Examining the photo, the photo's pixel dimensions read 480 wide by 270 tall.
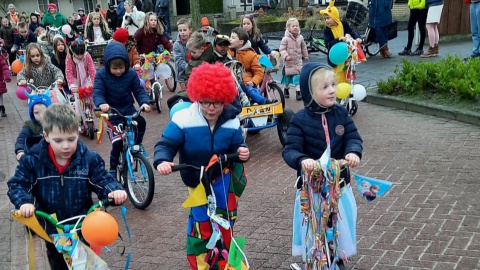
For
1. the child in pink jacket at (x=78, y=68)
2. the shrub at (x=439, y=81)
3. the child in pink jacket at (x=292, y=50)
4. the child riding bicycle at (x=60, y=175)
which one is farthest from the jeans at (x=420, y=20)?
the child riding bicycle at (x=60, y=175)

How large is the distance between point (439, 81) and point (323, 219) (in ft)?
21.3

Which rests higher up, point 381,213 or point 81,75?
point 81,75

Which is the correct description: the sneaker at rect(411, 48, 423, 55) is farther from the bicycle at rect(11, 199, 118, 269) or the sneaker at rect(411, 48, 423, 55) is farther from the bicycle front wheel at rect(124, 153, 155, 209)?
the bicycle at rect(11, 199, 118, 269)

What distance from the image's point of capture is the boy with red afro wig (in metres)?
3.58

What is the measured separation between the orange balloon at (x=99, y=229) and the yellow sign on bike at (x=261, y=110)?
432cm

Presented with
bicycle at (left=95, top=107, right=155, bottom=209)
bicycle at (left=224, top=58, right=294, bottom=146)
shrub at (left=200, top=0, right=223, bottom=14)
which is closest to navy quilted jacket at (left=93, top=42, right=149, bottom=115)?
bicycle at (left=95, top=107, right=155, bottom=209)

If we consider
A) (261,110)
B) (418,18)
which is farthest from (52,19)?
(261,110)

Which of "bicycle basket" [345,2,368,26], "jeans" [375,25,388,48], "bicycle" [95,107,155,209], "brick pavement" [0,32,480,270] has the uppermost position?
"bicycle basket" [345,2,368,26]

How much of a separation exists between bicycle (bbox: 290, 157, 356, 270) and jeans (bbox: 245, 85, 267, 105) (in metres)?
3.86

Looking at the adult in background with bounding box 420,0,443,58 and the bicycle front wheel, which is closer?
the bicycle front wheel

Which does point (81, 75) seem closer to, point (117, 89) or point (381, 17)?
point (117, 89)

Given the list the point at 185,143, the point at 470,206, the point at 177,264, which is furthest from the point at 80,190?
the point at 470,206

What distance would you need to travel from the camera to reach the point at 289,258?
4473mm

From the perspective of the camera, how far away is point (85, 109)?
30.2ft
